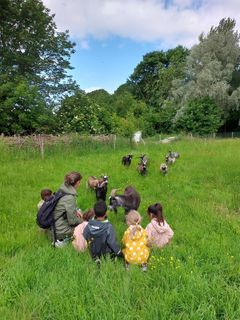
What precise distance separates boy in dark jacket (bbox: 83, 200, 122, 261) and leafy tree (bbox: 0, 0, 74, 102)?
25.0 meters

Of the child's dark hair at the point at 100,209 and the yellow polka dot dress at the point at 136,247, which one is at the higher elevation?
the child's dark hair at the point at 100,209

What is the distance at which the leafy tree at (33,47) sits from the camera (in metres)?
28.5

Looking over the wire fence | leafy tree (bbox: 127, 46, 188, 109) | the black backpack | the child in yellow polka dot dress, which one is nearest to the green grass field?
the child in yellow polka dot dress

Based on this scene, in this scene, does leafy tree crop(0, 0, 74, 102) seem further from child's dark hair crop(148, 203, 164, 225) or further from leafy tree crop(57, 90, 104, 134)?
child's dark hair crop(148, 203, 164, 225)

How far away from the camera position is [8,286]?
4.59 m

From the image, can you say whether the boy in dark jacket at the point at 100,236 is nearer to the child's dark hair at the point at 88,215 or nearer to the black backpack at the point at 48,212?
the child's dark hair at the point at 88,215

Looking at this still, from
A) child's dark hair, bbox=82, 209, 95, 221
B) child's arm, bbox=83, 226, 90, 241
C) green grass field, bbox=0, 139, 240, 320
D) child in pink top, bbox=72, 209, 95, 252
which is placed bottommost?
green grass field, bbox=0, 139, 240, 320

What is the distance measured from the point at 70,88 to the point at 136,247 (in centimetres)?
2693

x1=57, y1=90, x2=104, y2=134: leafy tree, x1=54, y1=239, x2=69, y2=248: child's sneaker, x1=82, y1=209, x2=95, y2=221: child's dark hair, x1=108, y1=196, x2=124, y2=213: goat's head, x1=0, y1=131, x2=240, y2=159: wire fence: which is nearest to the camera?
x1=54, y1=239, x2=69, y2=248: child's sneaker

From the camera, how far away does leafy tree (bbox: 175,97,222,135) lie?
37375 mm

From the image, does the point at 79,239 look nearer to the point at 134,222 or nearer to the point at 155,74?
the point at 134,222

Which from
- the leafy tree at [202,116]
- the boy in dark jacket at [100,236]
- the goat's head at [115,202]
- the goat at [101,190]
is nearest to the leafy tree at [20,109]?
the goat at [101,190]

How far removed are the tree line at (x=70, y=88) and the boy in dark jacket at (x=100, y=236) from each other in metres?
19.8

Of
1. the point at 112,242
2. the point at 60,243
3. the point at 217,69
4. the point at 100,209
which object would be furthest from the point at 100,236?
the point at 217,69
